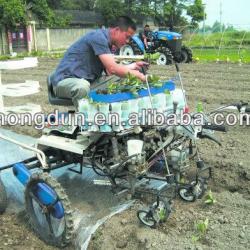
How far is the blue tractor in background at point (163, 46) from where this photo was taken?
16.0 m

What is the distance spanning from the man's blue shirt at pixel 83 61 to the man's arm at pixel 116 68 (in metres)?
0.16

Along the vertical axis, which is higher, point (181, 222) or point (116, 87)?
point (116, 87)

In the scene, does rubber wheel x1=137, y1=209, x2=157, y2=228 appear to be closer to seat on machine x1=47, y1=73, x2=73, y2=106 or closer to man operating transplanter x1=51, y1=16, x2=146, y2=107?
man operating transplanter x1=51, y1=16, x2=146, y2=107

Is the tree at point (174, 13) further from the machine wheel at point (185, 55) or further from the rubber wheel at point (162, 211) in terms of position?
the rubber wheel at point (162, 211)

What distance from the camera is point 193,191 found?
415 cm

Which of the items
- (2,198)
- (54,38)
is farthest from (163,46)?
(54,38)

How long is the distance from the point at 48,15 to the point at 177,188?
3196 cm

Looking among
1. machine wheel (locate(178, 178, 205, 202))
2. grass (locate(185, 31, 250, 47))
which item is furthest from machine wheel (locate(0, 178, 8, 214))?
grass (locate(185, 31, 250, 47))

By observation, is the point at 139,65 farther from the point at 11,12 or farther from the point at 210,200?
the point at 11,12

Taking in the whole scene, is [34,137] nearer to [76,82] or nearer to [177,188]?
[76,82]

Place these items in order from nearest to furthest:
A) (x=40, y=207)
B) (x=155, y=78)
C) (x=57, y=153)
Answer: (x=40, y=207)
(x=155, y=78)
(x=57, y=153)

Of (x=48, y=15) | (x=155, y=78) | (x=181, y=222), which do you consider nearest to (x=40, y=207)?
(x=181, y=222)

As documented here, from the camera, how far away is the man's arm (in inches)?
158

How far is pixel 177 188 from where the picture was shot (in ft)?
13.7
